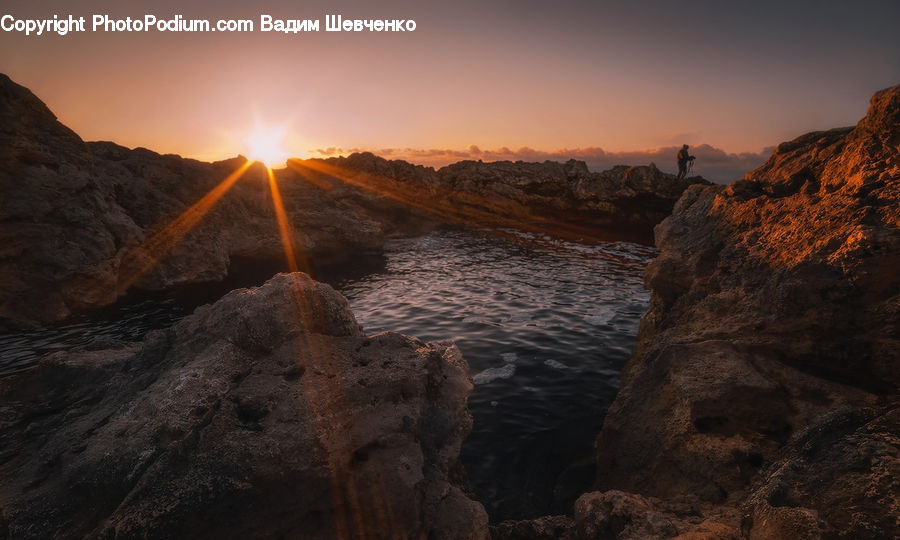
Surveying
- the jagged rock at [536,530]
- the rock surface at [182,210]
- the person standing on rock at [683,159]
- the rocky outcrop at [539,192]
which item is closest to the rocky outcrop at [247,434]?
the jagged rock at [536,530]

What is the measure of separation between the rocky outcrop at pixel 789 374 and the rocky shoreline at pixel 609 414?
Answer: 0.08ft

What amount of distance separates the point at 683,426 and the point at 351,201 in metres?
44.5

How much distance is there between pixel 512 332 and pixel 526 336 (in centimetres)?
60

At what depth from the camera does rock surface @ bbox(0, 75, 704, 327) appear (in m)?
16.9

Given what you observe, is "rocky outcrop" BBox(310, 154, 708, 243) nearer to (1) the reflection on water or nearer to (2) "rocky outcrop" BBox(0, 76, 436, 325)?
(1) the reflection on water

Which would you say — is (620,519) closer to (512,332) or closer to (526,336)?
(526,336)

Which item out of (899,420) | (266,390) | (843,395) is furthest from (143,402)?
(843,395)

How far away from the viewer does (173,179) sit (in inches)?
1081

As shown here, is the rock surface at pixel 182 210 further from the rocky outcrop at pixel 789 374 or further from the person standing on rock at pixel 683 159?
the rocky outcrop at pixel 789 374

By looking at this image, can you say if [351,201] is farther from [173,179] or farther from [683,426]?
[683,426]

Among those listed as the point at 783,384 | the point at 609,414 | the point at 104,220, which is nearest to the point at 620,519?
the point at 783,384

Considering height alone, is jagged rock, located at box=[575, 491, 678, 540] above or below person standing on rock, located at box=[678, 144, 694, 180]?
below

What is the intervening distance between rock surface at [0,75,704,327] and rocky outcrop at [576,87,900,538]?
69.5ft

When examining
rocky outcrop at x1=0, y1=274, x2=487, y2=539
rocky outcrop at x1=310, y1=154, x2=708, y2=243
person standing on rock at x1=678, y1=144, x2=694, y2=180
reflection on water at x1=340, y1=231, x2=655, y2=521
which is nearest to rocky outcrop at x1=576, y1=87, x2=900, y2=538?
reflection on water at x1=340, y1=231, x2=655, y2=521
